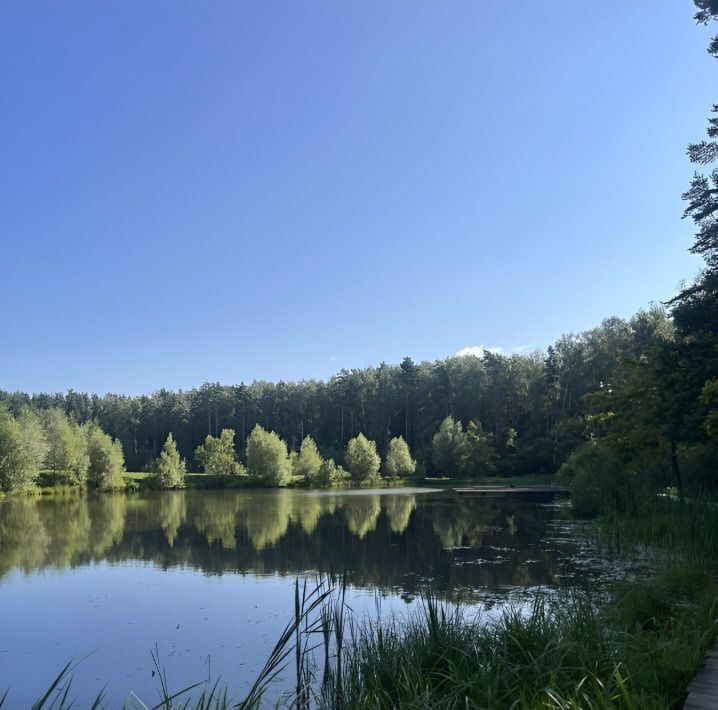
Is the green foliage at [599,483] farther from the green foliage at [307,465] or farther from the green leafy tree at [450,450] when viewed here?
the green foliage at [307,465]

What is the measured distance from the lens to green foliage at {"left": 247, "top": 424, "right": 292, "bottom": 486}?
66.8m

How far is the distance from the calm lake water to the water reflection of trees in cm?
8

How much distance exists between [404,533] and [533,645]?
18218 mm

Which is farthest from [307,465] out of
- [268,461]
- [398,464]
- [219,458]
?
[398,464]

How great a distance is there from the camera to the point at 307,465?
231 feet

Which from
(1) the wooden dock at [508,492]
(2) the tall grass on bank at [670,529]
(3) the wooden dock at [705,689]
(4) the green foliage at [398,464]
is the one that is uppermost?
(3) the wooden dock at [705,689]

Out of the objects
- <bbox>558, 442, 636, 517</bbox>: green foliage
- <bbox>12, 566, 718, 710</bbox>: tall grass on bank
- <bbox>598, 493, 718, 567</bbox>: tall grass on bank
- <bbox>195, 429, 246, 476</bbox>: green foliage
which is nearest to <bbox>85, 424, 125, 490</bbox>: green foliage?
<bbox>195, 429, 246, 476</bbox>: green foliage

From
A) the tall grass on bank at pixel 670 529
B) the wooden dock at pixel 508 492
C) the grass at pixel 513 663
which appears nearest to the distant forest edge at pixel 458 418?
the tall grass on bank at pixel 670 529

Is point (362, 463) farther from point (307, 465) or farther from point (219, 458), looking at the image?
point (219, 458)

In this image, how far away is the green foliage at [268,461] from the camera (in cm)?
6675

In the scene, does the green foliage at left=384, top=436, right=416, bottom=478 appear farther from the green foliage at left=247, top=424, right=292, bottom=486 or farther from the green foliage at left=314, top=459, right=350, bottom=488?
the green foliage at left=247, top=424, right=292, bottom=486

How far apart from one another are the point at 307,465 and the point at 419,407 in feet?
77.1

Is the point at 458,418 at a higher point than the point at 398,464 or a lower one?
higher

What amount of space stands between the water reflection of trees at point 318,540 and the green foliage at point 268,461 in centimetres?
2823
